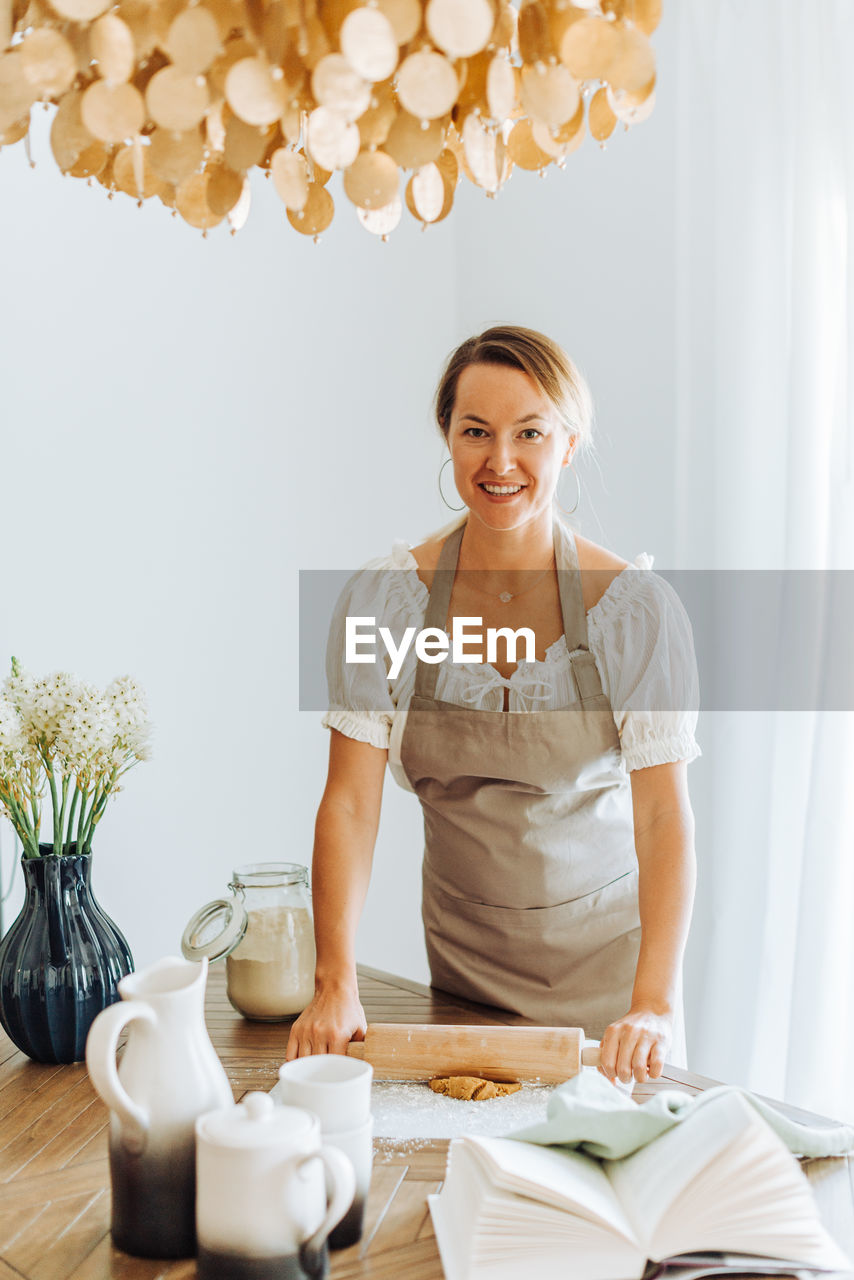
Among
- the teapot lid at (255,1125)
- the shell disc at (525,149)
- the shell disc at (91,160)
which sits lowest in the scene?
the teapot lid at (255,1125)

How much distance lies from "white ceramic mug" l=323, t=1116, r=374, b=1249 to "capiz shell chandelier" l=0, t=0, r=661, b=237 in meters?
0.76

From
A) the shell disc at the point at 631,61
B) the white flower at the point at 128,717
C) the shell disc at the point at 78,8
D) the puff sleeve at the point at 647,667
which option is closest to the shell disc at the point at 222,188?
the shell disc at the point at 78,8

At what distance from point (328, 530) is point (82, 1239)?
2100 millimetres

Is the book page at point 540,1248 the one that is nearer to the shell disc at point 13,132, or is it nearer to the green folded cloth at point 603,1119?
the green folded cloth at point 603,1119

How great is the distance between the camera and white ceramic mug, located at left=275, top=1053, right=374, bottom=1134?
929mm

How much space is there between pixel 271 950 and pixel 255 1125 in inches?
27.9

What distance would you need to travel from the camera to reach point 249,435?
2.77 m

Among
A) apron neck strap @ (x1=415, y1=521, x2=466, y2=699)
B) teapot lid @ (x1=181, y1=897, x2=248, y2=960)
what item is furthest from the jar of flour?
apron neck strap @ (x1=415, y1=521, x2=466, y2=699)

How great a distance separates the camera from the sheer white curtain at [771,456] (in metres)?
2.26

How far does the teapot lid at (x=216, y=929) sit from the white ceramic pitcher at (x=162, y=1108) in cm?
53

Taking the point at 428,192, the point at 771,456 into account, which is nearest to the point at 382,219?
the point at 428,192

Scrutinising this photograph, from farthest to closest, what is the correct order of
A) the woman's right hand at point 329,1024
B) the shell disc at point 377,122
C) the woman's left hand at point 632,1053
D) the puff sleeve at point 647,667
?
the puff sleeve at point 647,667
the woman's right hand at point 329,1024
the woman's left hand at point 632,1053
the shell disc at point 377,122

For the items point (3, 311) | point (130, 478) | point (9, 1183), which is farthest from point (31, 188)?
point (9, 1183)

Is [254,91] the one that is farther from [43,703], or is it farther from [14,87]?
[43,703]
